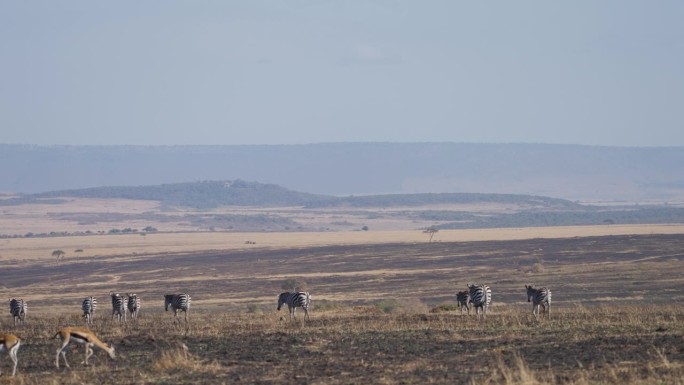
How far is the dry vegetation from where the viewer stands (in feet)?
62.0

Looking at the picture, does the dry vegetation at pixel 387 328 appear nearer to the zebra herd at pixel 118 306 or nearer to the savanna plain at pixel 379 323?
the savanna plain at pixel 379 323

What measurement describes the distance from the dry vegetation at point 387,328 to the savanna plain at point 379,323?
0.06 metres

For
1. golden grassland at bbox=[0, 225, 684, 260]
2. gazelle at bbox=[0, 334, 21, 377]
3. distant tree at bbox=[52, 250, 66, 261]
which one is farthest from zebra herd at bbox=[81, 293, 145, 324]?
golden grassland at bbox=[0, 225, 684, 260]

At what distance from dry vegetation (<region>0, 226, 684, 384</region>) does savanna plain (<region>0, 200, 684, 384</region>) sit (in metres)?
0.06

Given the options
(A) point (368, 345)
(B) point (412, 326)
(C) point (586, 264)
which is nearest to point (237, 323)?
(B) point (412, 326)

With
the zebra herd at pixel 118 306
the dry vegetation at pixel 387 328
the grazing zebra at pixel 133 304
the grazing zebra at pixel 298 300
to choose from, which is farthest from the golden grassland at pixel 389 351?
the grazing zebra at pixel 133 304

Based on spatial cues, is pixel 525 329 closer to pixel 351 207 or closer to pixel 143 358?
pixel 143 358

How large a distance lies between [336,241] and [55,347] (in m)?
77.7

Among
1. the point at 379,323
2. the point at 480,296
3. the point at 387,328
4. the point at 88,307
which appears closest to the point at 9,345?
the point at 387,328

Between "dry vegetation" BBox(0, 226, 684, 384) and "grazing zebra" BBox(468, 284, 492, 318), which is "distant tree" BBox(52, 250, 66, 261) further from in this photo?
"grazing zebra" BBox(468, 284, 492, 318)

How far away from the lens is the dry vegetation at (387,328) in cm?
1891

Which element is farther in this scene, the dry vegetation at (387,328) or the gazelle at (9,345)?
the gazelle at (9,345)

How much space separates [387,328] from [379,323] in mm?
1600

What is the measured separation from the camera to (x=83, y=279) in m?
64.8
